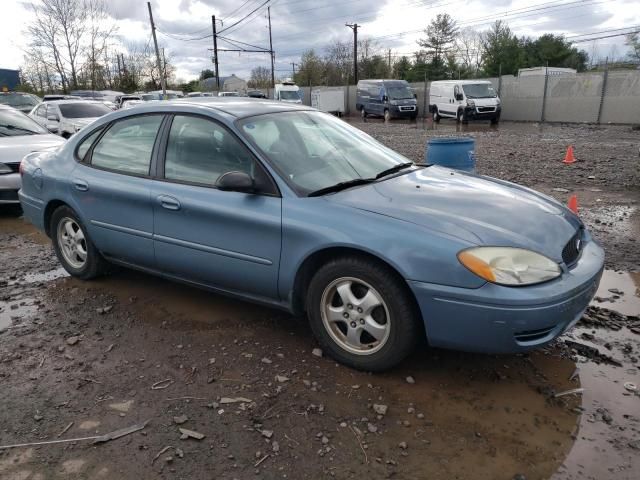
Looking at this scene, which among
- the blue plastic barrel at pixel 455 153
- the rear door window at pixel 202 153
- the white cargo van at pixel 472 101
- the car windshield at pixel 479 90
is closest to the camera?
the rear door window at pixel 202 153

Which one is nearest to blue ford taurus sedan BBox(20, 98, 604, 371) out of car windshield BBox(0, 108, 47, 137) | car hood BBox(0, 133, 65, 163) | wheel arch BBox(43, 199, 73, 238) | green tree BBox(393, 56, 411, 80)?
wheel arch BBox(43, 199, 73, 238)

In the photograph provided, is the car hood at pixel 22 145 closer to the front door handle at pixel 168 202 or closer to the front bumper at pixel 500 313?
the front door handle at pixel 168 202

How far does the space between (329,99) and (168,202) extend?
35.4 m

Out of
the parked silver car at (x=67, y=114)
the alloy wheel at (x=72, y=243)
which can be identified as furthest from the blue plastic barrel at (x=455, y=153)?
the parked silver car at (x=67, y=114)

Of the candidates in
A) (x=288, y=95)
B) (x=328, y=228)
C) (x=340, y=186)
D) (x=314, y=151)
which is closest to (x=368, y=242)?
(x=328, y=228)

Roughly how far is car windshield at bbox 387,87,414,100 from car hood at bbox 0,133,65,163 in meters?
24.0

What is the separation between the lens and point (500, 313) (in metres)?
2.54

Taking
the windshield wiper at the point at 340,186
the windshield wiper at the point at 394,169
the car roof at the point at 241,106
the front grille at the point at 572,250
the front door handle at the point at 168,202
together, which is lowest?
the front grille at the point at 572,250

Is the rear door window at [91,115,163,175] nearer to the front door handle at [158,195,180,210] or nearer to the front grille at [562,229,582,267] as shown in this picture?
the front door handle at [158,195,180,210]

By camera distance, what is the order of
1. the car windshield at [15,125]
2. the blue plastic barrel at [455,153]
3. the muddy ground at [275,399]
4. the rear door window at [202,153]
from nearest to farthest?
the muddy ground at [275,399], the rear door window at [202,153], the blue plastic barrel at [455,153], the car windshield at [15,125]

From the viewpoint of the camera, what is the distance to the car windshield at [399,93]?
29625 mm

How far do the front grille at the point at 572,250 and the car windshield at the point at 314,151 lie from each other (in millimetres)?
1273

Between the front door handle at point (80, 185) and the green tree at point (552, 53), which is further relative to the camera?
the green tree at point (552, 53)

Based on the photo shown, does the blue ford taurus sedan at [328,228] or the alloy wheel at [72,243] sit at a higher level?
the blue ford taurus sedan at [328,228]
